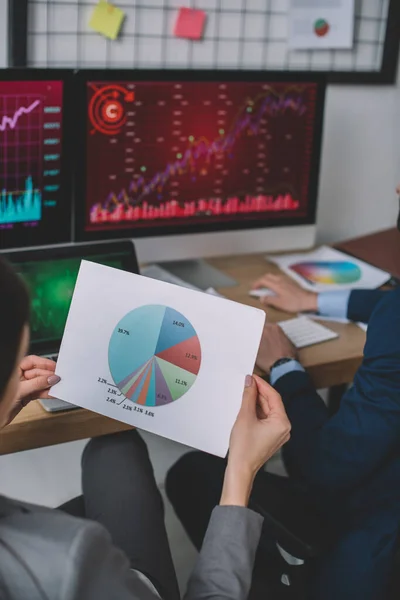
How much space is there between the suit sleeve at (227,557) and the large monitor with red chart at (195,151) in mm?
846

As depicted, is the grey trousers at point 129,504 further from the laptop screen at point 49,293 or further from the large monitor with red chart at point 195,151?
the large monitor with red chart at point 195,151

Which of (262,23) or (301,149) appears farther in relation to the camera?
(262,23)

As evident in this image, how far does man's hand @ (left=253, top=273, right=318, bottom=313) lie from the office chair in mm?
532

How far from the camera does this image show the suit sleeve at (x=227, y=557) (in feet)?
3.10

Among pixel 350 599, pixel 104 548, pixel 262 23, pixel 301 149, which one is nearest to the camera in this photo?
pixel 104 548

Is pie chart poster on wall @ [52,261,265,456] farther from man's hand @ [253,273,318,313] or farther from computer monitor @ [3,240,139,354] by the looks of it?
man's hand @ [253,273,318,313]

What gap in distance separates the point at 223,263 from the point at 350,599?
0.92 m

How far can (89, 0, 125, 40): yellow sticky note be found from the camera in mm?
1833

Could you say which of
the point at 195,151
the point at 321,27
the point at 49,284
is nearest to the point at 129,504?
the point at 49,284

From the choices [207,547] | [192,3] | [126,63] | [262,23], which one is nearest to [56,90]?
[126,63]

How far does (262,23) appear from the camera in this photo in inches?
80.9

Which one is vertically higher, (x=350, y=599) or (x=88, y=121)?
(x=88, y=121)

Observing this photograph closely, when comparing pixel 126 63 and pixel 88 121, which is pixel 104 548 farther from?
pixel 126 63

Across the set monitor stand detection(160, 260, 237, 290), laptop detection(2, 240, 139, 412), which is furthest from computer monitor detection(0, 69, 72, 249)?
monitor stand detection(160, 260, 237, 290)
